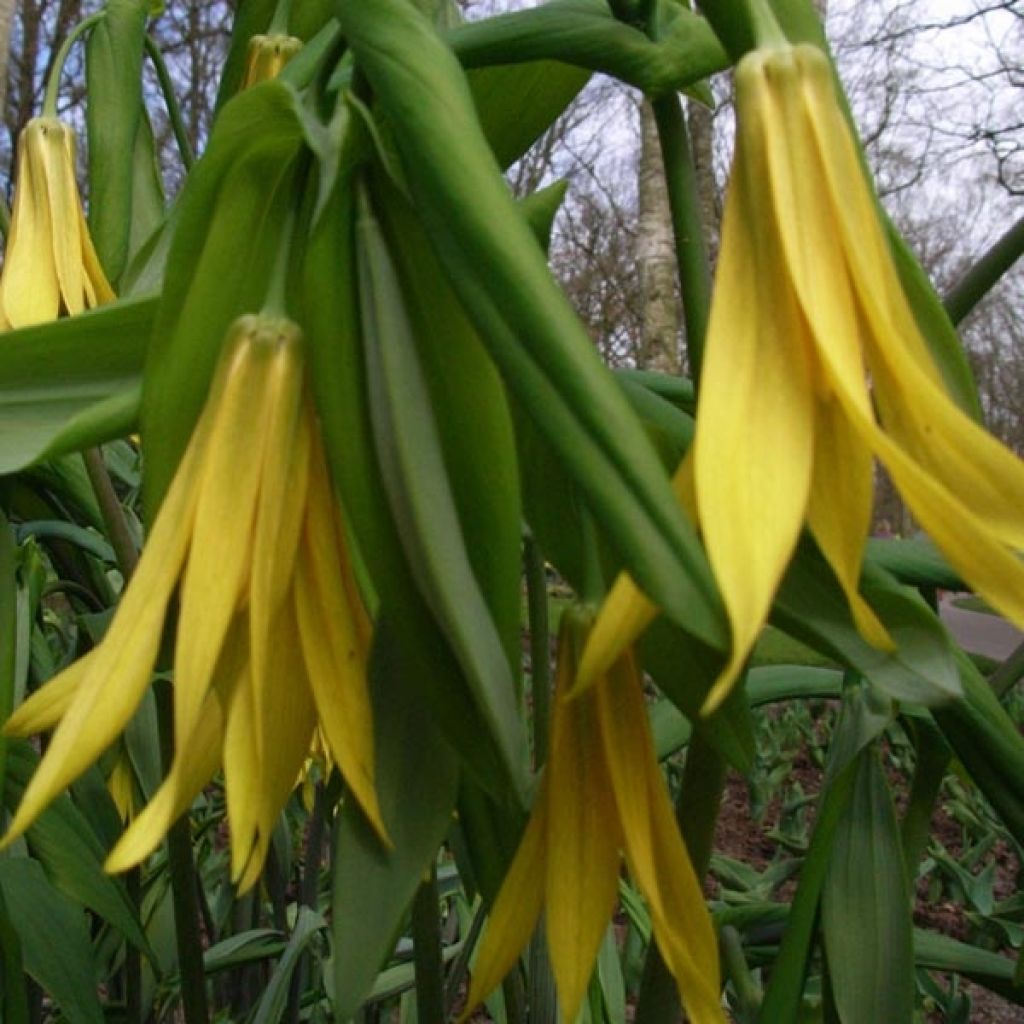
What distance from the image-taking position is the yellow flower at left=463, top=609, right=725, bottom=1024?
39cm

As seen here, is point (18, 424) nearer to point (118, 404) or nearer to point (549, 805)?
point (118, 404)

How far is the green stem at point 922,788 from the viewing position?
546mm

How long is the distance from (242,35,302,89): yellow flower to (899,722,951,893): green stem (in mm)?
529

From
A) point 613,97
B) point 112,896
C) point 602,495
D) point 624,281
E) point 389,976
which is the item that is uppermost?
point 613,97

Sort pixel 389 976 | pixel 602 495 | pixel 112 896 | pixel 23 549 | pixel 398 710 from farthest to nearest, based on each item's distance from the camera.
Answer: pixel 389 976, pixel 23 549, pixel 112 896, pixel 398 710, pixel 602 495

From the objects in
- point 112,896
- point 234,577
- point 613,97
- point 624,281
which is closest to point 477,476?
point 234,577

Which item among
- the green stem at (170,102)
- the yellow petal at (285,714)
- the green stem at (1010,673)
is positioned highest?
the green stem at (170,102)

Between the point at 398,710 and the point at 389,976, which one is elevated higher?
the point at 398,710

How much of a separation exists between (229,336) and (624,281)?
10.0 metres

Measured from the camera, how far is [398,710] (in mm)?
372

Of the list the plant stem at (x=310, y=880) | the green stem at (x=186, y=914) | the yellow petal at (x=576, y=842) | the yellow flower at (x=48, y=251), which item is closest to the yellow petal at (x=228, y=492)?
the yellow petal at (x=576, y=842)

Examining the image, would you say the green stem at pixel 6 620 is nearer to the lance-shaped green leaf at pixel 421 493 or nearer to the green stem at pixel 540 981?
the lance-shaped green leaf at pixel 421 493

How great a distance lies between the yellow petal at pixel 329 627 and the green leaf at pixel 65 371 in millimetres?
69

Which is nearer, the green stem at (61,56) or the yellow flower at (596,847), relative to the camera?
the yellow flower at (596,847)
